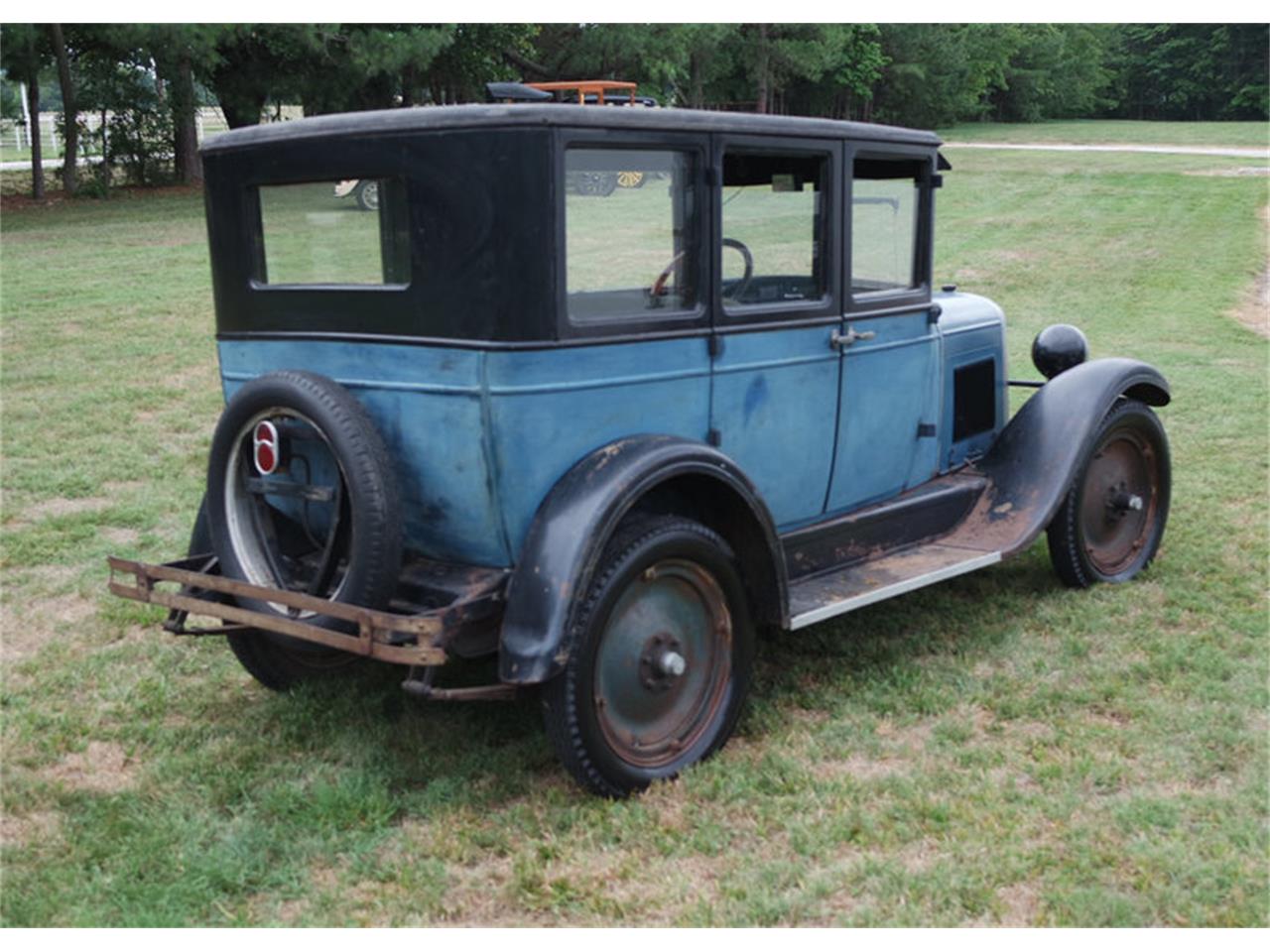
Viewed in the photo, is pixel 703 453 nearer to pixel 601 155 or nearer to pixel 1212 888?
pixel 601 155

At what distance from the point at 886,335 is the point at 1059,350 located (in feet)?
5.50

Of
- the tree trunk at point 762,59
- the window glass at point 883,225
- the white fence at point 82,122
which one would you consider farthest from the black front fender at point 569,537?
the tree trunk at point 762,59

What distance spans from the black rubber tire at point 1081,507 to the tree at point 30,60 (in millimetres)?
17658

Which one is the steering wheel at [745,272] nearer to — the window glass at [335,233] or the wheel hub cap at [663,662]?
the wheel hub cap at [663,662]

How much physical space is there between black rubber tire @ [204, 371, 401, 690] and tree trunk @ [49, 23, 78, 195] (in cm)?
1910

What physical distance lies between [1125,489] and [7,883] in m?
4.46

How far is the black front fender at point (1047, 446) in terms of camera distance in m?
4.94

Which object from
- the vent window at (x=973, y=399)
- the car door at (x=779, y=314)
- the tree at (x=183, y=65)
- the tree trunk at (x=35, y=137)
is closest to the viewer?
the car door at (x=779, y=314)

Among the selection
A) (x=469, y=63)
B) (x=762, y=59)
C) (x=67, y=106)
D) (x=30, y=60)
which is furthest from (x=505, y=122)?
(x=762, y=59)

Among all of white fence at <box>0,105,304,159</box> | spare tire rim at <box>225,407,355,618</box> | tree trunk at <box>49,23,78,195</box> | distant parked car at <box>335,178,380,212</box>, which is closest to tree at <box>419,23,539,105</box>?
white fence at <box>0,105,304,159</box>

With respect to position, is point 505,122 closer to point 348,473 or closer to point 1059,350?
point 348,473

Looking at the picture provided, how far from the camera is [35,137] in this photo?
68.4 feet

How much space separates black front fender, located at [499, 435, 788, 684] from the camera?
3314mm

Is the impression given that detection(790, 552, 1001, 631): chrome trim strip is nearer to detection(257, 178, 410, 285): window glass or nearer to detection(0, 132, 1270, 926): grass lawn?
detection(0, 132, 1270, 926): grass lawn
